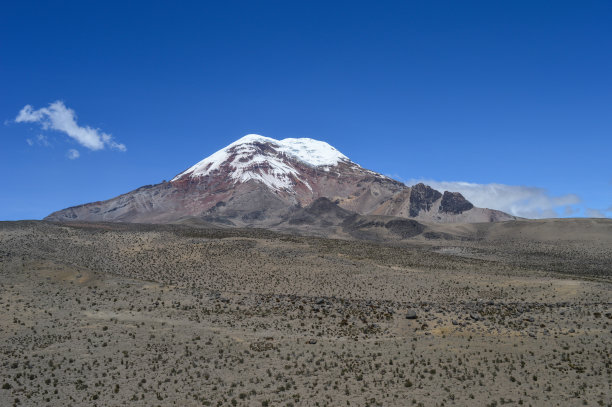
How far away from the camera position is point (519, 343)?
22.1 meters

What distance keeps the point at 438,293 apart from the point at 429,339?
16.0m

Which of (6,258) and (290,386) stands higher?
(6,258)

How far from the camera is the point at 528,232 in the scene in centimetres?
10794

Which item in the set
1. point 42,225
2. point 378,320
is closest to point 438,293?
point 378,320

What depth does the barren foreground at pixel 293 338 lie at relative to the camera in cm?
1777

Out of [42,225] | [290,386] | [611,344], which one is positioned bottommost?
[290,386]

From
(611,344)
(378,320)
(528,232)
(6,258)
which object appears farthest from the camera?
(528,232)

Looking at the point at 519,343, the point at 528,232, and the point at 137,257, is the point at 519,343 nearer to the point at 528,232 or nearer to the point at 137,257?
the point at 137,257

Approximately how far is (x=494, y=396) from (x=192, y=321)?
17.4 metres

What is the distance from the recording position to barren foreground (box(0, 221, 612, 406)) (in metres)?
17.8

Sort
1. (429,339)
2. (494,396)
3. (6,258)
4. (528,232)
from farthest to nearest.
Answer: (528,232)
(6,258)
(429,339)
(494,396)

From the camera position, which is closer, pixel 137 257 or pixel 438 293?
pixel 438 293

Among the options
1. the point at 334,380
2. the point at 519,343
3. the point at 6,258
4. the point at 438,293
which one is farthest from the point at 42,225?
the point at 519,343

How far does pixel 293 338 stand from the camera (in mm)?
24484
